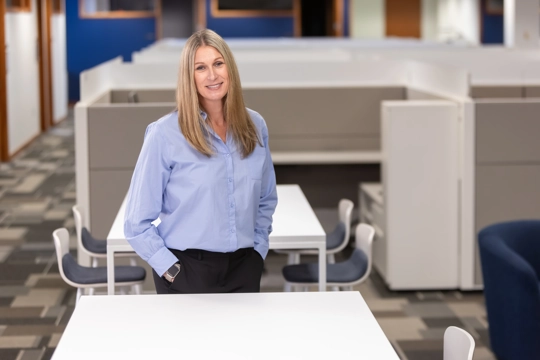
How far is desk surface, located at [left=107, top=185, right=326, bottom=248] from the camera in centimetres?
362

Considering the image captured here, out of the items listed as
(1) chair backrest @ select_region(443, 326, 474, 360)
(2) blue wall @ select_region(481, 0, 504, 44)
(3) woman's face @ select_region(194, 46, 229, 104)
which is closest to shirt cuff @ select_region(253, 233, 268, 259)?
(3) woman's face @ select_region(194, 46, 229, 104)

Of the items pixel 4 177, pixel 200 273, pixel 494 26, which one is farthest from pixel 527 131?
pixel 494 26

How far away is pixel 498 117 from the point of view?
17.0ft

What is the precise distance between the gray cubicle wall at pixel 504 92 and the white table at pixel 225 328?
411cm

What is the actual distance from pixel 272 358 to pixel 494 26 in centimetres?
1728

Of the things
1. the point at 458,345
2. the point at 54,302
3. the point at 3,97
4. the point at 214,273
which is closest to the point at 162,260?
the point at 214,273

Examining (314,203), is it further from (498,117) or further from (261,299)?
(261,299)

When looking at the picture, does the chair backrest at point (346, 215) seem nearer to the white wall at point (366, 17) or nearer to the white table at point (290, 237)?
the white table at point (290, 237)

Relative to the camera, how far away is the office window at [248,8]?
1820 centimetres

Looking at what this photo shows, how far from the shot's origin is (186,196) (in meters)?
2.61

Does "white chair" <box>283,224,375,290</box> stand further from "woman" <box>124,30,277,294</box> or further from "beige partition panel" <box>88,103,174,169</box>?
"beige partition panel" <box>88,103,174,169</box>

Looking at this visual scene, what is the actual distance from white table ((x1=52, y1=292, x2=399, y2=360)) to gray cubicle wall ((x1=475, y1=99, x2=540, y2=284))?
284cm

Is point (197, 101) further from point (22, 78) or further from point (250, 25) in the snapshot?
point (250, 25)

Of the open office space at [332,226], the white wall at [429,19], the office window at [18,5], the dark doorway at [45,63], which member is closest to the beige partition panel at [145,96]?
the open office space at [332,226]
